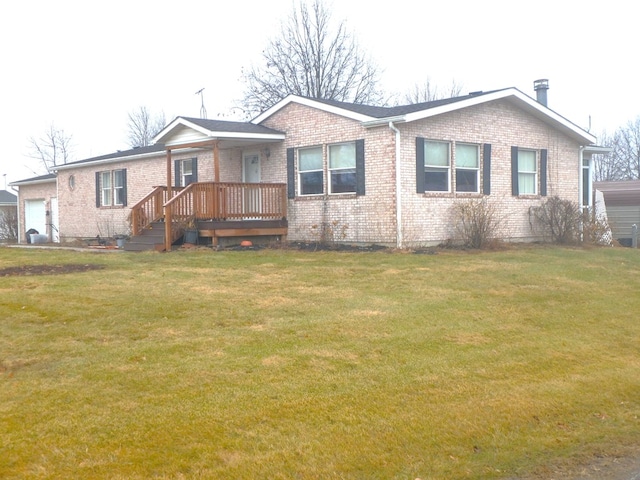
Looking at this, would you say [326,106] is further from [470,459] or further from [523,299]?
[470,459]

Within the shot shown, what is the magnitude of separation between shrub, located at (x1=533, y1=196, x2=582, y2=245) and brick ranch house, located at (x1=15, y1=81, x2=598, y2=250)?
347mm

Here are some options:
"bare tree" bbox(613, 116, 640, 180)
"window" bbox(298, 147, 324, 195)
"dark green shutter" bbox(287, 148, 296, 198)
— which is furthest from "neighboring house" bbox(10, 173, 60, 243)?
"bare tree" bbox(613, 116, 640, 180)

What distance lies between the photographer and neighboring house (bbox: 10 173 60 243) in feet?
98.3

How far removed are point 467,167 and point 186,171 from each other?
938 centimetres

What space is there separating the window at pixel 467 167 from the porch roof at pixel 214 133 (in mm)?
4893

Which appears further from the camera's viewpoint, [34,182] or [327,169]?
[34,182]

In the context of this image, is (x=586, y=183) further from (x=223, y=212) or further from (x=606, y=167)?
(x=606, y=167)

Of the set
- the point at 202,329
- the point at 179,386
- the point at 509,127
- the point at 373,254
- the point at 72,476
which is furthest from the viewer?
the point at 509,127

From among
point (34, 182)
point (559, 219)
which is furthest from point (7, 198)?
point (559, 219)

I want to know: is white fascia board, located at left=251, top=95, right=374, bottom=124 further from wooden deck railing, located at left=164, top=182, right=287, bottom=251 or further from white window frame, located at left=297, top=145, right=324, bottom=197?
wooden deck railing, located at left=164, top=182, right=287, bottom=251

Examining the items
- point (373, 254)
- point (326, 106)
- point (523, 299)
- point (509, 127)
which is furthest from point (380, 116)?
point (523, 299)

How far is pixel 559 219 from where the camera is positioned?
20172 millimetres

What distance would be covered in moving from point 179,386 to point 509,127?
15880 mm

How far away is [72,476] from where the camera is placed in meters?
4.32
